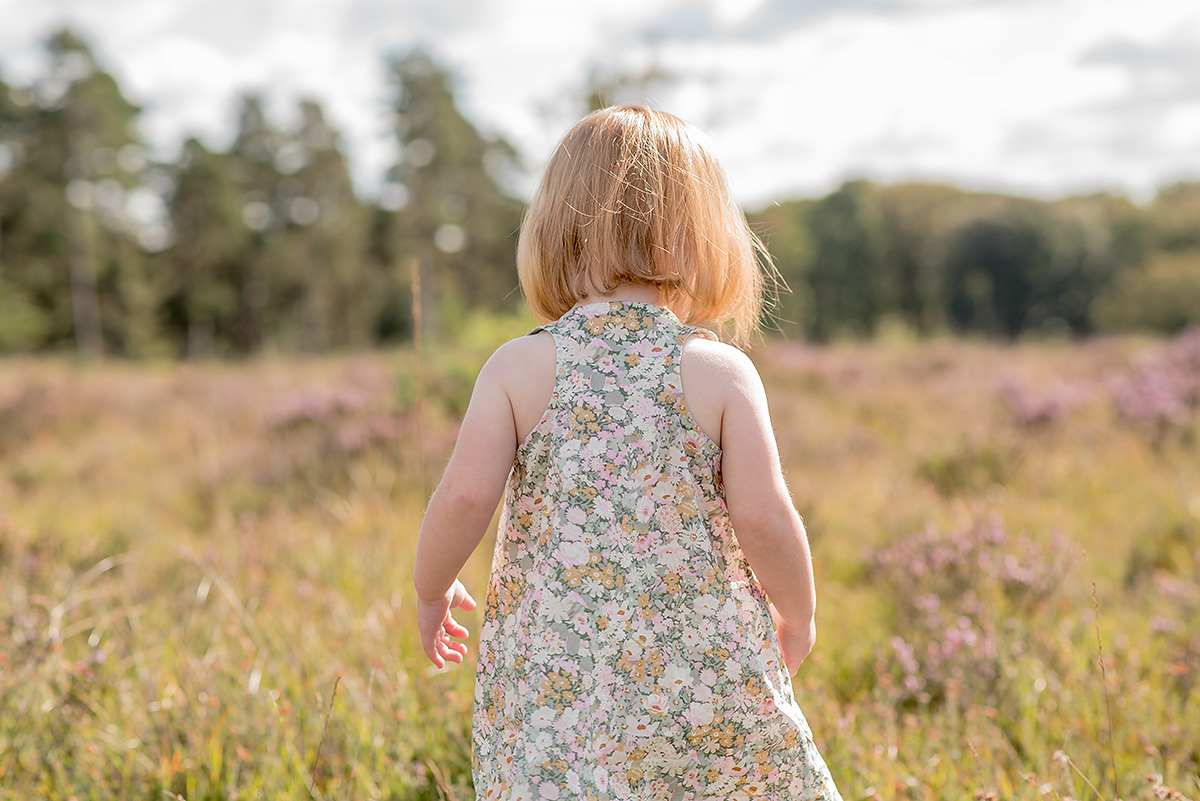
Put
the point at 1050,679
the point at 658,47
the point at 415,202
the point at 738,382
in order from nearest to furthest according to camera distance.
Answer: the point at 738,382
the point at 1050,679
the point at 658,47
the point at 415,202

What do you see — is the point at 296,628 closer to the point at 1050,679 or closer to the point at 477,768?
the point at 477,768

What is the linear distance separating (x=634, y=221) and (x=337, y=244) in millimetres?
37345

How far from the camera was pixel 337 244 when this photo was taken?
35.9 metres

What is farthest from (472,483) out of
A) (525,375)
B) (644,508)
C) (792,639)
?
(792,639)

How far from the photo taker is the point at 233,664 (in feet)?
8.61

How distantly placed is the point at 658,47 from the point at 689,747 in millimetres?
12154

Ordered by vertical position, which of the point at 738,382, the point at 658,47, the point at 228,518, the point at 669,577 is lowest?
the point at 228,518

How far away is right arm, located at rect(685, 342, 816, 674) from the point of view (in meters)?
1.43

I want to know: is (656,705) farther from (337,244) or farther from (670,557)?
(337,244)

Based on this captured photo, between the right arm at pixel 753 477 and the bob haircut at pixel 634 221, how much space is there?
186 millimetres

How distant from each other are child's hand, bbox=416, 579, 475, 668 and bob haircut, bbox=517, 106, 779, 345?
0.69 metres

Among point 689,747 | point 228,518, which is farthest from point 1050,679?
point 228,518

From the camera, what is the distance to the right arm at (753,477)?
1435 millimetres

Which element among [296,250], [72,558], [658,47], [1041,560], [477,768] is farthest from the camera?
[296,250]
